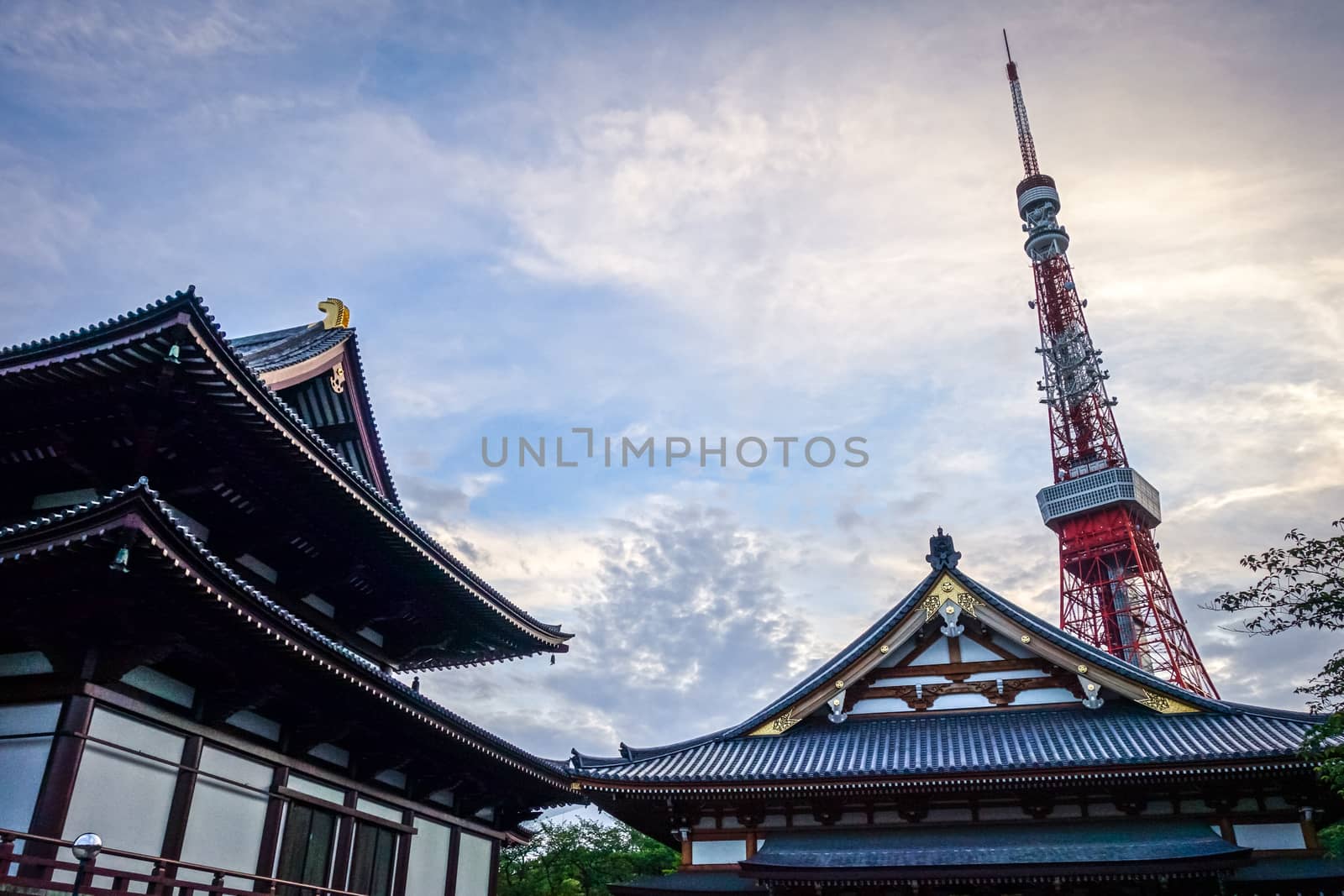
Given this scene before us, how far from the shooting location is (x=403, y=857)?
18.0 metres

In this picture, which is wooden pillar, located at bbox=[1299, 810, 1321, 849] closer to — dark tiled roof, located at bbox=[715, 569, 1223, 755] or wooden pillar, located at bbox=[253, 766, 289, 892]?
dark tiled roof, located at bbox=[715, 569, 1223, 755]

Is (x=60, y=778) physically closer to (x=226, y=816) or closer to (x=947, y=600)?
(x=226, y=816)

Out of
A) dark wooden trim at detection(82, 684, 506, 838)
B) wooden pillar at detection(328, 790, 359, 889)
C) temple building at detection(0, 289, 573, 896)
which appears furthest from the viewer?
wooden pillar at detection(328, 790, 359, 889)

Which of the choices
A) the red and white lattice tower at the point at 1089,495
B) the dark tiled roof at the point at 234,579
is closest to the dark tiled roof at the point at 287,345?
the dark tiled roof at the point at 234,579

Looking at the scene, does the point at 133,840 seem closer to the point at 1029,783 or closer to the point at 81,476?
the point at 81,476

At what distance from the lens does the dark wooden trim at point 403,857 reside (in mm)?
17578

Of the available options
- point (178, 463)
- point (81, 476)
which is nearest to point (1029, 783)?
point (178, 463)

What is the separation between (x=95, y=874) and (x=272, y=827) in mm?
4920

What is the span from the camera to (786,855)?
693 inches

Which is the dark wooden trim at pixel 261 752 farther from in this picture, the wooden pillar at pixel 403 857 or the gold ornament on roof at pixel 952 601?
the gold ornament on roof at pixel 952 601

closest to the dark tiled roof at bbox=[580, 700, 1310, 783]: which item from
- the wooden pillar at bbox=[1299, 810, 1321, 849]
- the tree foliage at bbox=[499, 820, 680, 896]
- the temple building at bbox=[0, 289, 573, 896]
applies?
the wooden pillar at bbox=[1299, 810, 1321, 849]

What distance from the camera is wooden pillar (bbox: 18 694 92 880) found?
10414 millimetres

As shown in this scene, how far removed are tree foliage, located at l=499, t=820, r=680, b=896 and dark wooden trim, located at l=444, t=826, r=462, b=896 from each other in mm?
29234

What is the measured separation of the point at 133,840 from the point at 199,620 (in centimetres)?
290
